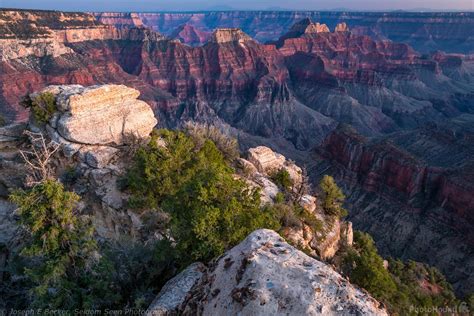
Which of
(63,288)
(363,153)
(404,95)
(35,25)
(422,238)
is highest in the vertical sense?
(63,288)

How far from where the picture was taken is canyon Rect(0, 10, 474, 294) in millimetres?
55094

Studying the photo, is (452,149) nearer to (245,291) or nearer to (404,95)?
(245,291)

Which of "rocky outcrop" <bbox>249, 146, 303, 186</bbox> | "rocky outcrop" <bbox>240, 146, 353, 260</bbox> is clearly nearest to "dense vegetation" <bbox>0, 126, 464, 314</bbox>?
"rocky outcrop" <bbox>240, 146, 353, 260</bbox>

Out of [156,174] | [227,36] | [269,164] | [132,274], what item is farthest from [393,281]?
[227,36]

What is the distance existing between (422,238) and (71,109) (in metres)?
48.7

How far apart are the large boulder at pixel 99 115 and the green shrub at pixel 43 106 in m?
0.54

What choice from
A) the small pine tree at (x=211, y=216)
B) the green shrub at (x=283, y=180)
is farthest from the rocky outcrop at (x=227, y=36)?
the small pine tree at (x=211, y=216)

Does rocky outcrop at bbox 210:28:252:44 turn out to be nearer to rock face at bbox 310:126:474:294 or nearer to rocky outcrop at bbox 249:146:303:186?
rock face at bbox 310:126:474:294

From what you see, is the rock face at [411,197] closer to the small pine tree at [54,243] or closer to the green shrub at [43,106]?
the small pine tree at [54,243]

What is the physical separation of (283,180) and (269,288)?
72.7 feet

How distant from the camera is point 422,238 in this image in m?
52.2

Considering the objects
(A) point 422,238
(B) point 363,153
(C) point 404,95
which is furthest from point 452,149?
(C) point 404,95

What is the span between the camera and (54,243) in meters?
12.5

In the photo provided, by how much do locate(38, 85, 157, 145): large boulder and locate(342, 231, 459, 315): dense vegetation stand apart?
Result: 17.1m
